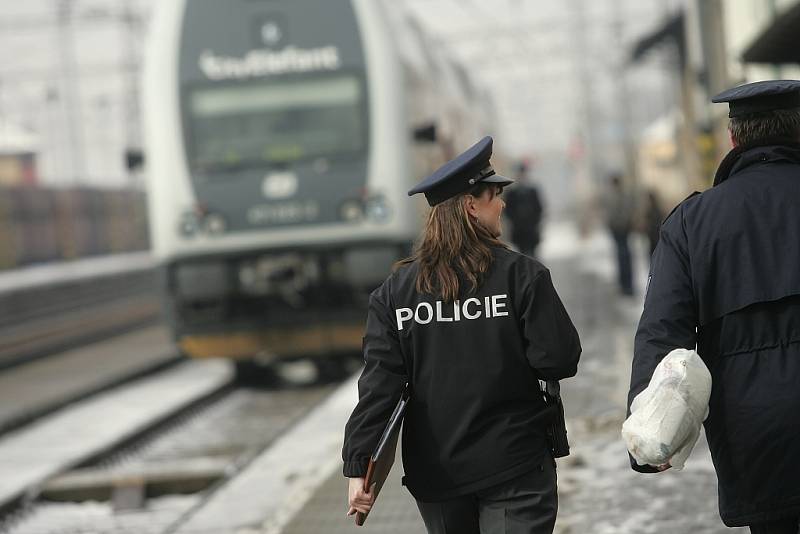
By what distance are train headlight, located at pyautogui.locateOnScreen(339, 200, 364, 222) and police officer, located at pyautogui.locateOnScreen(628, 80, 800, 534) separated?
8378 mm

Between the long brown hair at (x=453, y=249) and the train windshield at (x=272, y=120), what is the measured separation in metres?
8.38

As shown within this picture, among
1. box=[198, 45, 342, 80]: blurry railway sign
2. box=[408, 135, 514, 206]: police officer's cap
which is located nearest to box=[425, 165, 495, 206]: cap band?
box=[408, 135, 514, 206]: police officer's cap

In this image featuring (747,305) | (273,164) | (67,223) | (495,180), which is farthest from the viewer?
(67,223)

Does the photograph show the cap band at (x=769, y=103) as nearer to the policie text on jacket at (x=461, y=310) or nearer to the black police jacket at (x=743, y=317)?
the black police jacket at (x=743, y=317)

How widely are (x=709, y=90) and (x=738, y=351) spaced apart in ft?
45.8

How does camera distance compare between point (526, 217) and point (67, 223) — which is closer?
point (526, 217)

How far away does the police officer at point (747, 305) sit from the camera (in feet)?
9.57

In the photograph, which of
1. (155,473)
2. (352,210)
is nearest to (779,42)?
(352,210)

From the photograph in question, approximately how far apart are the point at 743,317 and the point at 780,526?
0.45m

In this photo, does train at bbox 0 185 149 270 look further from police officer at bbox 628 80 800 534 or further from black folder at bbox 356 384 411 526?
police officer at bbox 628 80 800 534

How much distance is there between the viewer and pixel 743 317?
117 inches

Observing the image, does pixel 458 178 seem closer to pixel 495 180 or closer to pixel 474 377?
pixel 495 180

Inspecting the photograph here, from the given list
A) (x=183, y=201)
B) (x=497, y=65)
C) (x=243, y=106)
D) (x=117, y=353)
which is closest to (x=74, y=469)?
(x=183, y=201)

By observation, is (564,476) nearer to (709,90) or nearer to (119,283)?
(709,90)
